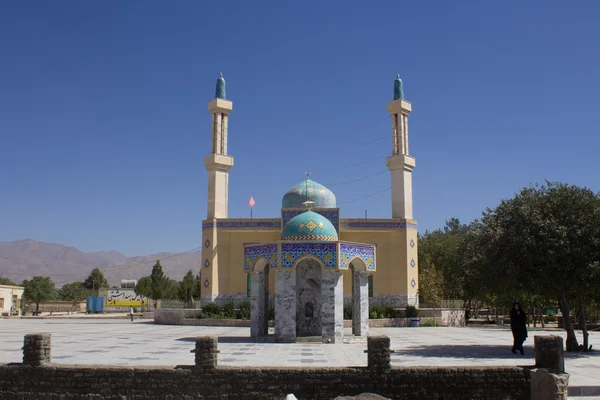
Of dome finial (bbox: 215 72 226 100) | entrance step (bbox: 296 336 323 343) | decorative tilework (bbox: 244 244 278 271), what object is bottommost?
entrance step (bbox: 296 336 323 343)

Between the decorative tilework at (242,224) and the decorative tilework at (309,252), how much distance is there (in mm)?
15279

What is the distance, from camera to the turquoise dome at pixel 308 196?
32.3 metres

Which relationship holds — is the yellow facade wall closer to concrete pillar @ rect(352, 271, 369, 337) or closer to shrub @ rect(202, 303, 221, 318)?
shrub @ rect(202, 303, 221, 318)

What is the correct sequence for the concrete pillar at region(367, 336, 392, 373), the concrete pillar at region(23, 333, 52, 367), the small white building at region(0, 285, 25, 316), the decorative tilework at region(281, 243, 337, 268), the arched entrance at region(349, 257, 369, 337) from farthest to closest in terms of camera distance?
the small white building at region(0, 285, 25, 316)
the arched entrance at region(349, 257, 369, 337)
the decorative tilework at region(281, 243, 337, 268)
the concrete pillar at region(23, 333, 52, 367)
the concrete pillar at region(367, 336, 392, 373)

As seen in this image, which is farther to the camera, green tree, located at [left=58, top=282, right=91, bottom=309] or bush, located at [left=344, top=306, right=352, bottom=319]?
green tree, located at [left=58, top=282, right=91, bottom=309]

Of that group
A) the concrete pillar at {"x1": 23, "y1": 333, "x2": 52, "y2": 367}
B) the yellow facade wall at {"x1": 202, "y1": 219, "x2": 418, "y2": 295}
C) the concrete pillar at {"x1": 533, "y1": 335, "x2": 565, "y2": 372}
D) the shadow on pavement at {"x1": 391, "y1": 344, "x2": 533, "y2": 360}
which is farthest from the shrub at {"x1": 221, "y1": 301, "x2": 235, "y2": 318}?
the concrete pillar at {"x1": 533, "y1": 335, "x2": 565, "y2": 372}

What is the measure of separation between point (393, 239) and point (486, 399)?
23.7 metres

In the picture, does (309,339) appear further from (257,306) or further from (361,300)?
(361,300)

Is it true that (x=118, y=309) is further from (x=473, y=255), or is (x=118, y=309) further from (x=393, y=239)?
(x=473, y=255)

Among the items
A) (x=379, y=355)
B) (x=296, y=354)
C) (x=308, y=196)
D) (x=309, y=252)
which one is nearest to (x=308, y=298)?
(x=309, y=252)

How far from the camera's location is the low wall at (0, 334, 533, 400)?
29.4 feet

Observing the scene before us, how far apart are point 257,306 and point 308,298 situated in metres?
1.73

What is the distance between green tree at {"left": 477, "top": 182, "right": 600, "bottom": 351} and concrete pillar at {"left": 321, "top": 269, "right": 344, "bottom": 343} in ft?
15.0

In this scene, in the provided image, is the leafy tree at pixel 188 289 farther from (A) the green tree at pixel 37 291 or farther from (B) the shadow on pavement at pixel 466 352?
(B) the shadow on pavement at pixel 466 352
